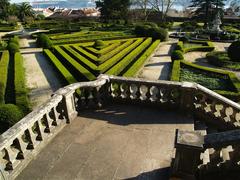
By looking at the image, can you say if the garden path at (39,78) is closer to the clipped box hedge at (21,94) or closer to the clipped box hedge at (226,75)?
the clipped box hedge at (21,94)

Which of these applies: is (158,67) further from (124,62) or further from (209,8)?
(209,8)

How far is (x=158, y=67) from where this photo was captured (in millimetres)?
18578

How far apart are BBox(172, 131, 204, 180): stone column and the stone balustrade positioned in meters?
0.03

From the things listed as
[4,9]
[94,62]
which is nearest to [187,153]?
[94,62]

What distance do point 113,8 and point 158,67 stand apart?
32072mm

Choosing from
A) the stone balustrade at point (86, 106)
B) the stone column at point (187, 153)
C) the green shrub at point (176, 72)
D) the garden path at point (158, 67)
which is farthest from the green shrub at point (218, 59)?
the stone column at point (187, 153)

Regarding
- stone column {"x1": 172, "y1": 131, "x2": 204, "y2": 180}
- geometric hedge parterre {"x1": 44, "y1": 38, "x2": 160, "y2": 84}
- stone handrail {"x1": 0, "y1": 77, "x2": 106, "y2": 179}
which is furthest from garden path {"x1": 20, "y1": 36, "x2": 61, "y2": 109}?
stone column {"x1": 172, "y1": 131, "x2": 204, "y2": 180}

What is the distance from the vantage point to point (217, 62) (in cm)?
1973

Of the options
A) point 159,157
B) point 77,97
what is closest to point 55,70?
point 77,97

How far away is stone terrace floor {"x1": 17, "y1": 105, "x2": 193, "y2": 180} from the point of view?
4.98 metres

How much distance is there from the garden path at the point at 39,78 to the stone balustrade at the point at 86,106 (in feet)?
18.5

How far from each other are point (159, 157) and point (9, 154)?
126 inches

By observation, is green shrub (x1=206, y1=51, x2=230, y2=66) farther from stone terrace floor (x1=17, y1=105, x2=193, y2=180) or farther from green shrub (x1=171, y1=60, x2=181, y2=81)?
stone terrace floor (x1=17, y1=105, x2=193, y2=180)

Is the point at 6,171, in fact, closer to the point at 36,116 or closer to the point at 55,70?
the point at 36,116
